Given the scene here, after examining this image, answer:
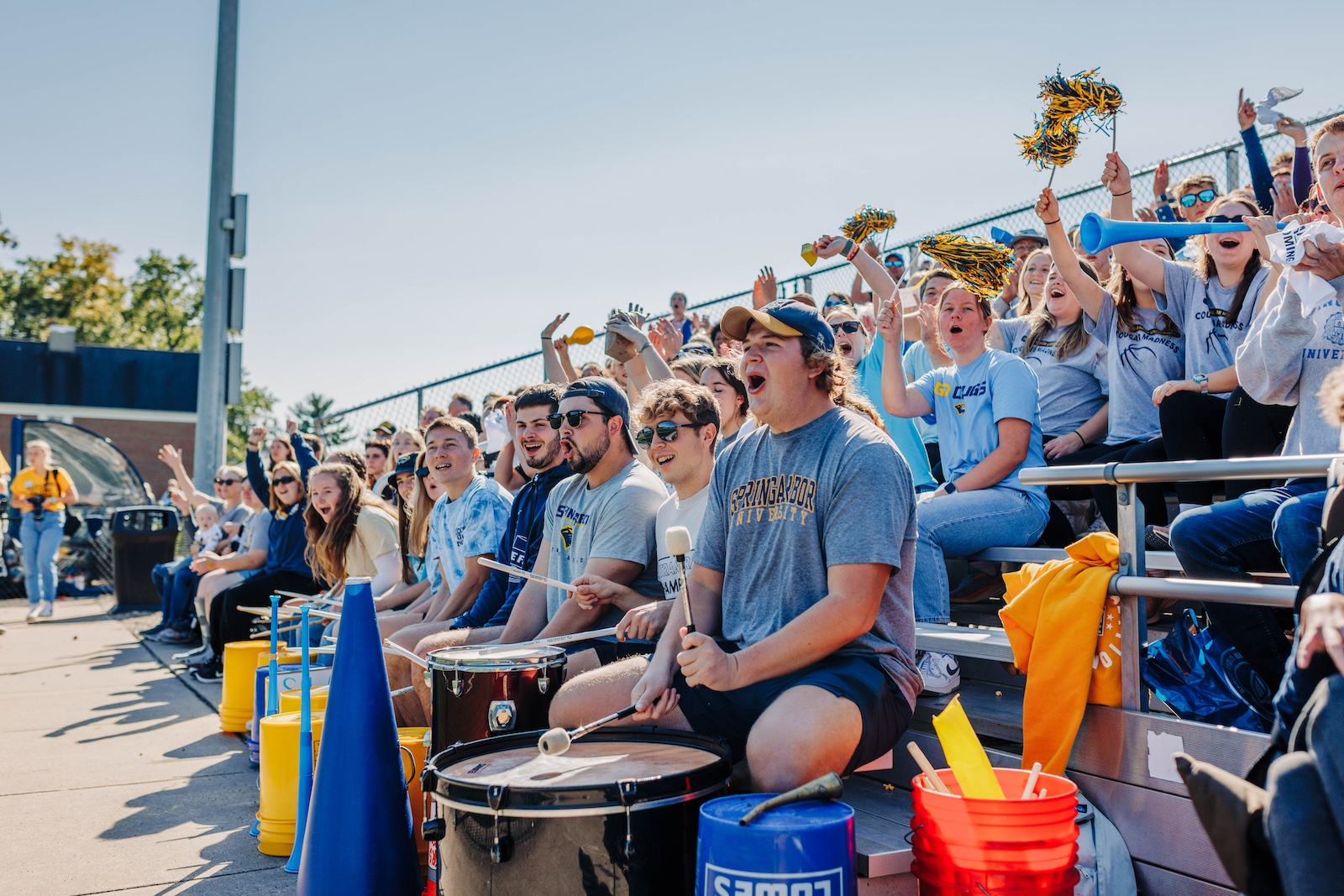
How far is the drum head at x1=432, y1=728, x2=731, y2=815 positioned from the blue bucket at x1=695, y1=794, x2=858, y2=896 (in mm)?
186

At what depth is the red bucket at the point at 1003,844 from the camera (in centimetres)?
250

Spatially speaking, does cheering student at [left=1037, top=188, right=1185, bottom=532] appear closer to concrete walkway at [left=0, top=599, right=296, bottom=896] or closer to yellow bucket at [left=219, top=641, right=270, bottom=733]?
concrete walkway at [left=0, top=599, right=296, bottom=896]

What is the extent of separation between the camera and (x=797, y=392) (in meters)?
3.46

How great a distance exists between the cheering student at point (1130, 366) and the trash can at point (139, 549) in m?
12.7

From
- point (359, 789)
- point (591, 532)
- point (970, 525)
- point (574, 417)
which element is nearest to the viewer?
point (359, 789)

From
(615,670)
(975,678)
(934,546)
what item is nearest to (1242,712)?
(975,678)

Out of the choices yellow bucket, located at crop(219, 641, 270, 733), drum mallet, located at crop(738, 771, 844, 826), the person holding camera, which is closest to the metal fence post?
drum mallet, located at crop(738, 771, 844, 826)

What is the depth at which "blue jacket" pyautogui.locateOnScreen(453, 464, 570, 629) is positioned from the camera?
5.56 meters

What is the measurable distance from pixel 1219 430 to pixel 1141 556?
160cm

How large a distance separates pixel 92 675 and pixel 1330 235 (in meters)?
9.41

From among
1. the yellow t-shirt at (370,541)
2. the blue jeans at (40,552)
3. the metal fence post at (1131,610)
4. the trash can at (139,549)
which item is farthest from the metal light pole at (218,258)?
the metal fence post at (1131,610)

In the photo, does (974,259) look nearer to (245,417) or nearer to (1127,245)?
(1127,245)

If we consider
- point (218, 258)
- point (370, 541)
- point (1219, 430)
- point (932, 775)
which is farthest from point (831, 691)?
point (218, 258)

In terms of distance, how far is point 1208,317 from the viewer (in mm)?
4652
